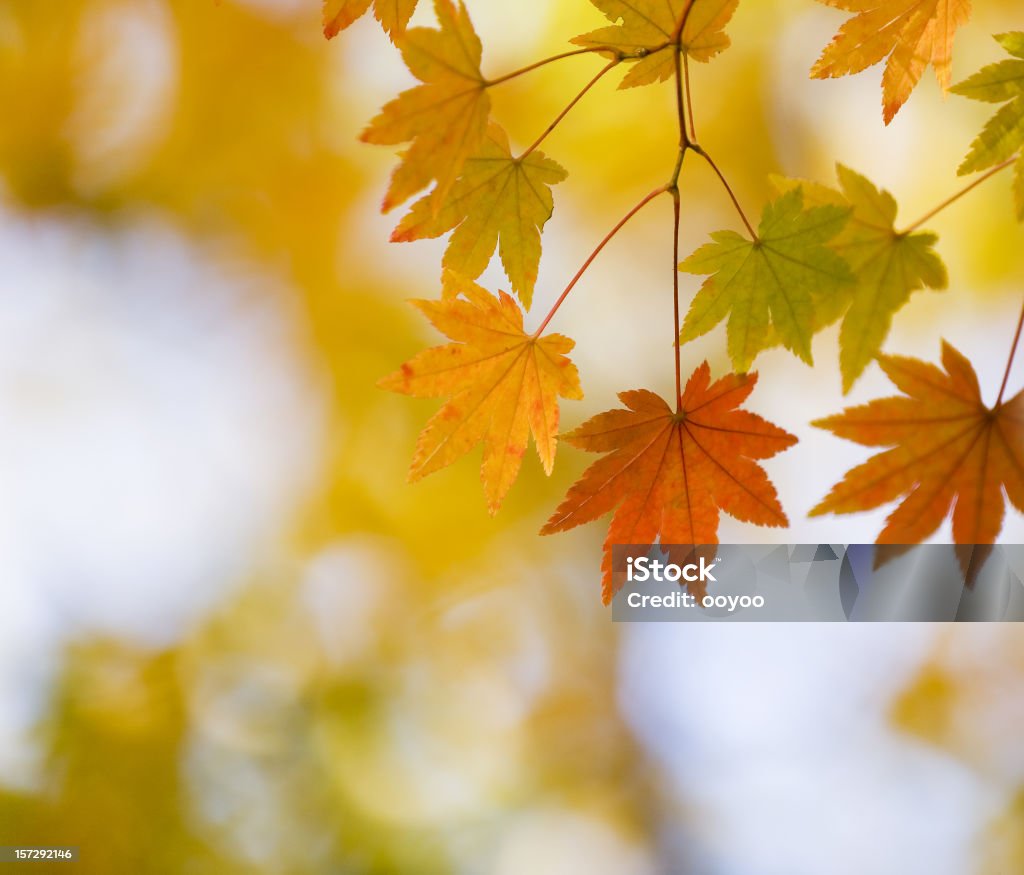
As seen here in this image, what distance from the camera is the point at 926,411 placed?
96 cm

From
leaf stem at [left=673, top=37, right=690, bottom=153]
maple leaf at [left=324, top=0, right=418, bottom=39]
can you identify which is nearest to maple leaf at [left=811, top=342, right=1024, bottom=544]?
leaf stem at [left=673, top=37, right=690, bottom=153]

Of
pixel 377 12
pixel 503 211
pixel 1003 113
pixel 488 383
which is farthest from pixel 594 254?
pixel 1003 113

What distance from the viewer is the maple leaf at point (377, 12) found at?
1.03 metres

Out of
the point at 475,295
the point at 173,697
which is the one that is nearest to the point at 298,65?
the point at 173,697

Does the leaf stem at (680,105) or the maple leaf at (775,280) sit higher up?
the leaf stem at (680,105)

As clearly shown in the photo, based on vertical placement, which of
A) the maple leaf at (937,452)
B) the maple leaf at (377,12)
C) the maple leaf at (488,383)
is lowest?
the maple leaf at (937,452)

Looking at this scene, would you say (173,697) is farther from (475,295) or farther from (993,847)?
(993,847)

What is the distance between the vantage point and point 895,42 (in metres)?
1.08

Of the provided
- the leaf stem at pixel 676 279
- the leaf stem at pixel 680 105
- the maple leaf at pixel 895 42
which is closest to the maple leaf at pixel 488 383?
the leaf stem at pixel 676 279

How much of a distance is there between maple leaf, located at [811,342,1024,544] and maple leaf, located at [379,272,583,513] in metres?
0.41

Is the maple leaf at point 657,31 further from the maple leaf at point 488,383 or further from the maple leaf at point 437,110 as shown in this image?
Result: the maple leaf at point 488,383

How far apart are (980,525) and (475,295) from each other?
0.77 metres

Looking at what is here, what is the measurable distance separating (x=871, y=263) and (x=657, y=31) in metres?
0.45

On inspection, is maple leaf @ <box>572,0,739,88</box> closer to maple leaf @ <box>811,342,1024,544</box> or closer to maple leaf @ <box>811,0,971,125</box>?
maple leaf @ <box>811,0,971,125</box>
